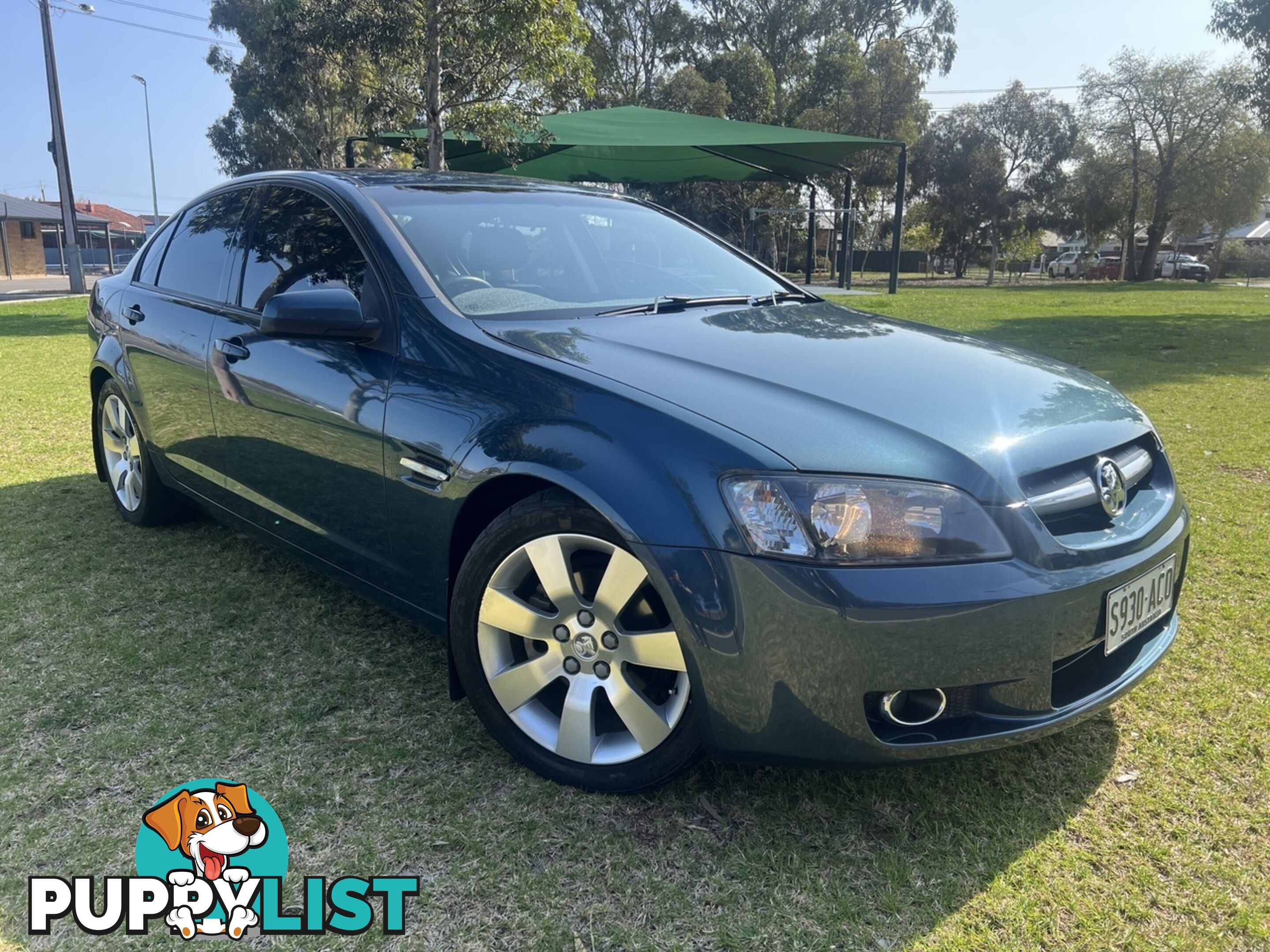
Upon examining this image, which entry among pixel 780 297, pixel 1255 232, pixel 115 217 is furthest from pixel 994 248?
pixel 115 217

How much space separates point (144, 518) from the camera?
404cm

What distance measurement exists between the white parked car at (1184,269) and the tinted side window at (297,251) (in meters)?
45.9

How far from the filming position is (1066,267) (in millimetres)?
47594

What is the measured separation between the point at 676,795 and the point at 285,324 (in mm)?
1599

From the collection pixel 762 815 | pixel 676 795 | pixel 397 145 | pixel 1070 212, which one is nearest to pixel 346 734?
pixel 676 795

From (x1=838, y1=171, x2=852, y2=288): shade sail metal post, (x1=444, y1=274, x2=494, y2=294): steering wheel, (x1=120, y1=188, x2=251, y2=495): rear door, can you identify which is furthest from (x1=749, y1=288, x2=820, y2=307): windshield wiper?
(x1=838, y1=171, x2=852, y2=288): shade sail metal post

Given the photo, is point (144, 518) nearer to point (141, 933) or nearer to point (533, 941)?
point (141, 933)

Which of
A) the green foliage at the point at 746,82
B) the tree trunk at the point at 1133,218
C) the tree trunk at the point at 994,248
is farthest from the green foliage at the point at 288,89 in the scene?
the tree trunk at the point at 1133,218

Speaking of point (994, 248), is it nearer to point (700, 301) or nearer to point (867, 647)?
point (700, 301)

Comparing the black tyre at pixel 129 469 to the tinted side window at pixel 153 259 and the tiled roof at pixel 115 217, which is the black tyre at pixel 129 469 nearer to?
the tinted side window at pixel 153 259

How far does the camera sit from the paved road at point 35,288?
848 inches

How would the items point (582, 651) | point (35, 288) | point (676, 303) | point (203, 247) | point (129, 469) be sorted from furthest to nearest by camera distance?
point (35, 288)
point (129, 469)
point (203, 247)
point (676, 303)
point (582, 651)

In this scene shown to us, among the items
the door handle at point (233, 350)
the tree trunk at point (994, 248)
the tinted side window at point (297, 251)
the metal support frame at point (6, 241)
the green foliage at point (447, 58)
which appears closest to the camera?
the tinted side window at point (297, 251)

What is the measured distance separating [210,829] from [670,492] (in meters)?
1.30
